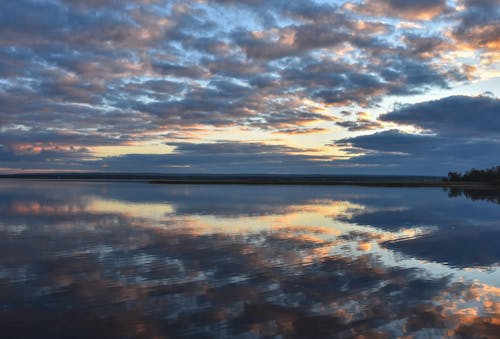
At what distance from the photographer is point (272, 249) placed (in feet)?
60.1

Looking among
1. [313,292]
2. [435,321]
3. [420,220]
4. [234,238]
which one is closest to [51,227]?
[234,238]

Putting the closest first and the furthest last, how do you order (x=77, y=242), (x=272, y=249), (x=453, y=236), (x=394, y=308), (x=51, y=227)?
(x=394, y=308)
(x=272, y=249)
(x=77, y=242)
(x=453, y=236)
(x=51, y=227)

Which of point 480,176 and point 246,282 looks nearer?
point 246,282

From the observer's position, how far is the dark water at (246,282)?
352 inches

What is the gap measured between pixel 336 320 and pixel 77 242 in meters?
14.5

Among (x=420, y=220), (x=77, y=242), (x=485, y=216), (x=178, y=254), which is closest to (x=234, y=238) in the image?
(x=178, y=254)

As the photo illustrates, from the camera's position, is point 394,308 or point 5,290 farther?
point 5,290

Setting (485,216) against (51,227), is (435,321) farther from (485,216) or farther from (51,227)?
(485,216)

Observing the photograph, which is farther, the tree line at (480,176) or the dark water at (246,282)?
the tree line at (480,176)

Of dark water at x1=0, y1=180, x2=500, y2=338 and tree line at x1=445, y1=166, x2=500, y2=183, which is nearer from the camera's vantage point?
dark water at x1=0, y1=180, x2=500, y2=338

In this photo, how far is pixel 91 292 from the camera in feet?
37.2

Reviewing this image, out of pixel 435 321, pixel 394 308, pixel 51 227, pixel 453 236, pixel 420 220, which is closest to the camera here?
pixel 435 321

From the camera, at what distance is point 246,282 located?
12.7 meters

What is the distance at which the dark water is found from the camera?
29.4ft
